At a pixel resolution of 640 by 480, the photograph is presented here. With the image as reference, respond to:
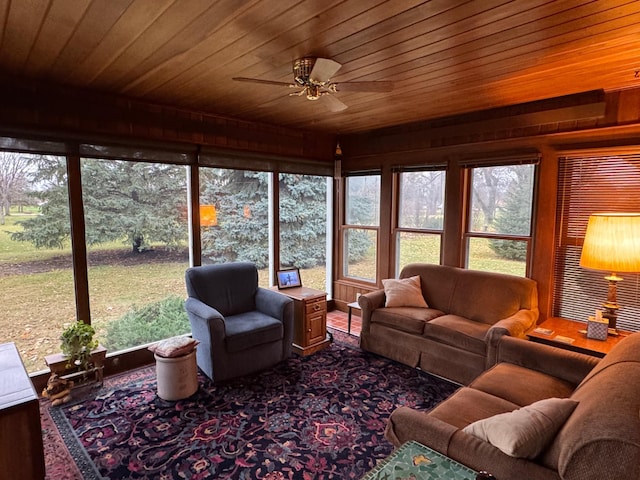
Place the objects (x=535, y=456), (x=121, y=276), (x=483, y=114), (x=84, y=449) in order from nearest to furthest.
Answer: (x=535, y=456), (x=84, y=449), (x=121, y=276), (x=483, y=114)

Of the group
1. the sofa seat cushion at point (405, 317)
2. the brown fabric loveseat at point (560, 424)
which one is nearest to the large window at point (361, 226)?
the sofa seat cushion at point (405, 317)

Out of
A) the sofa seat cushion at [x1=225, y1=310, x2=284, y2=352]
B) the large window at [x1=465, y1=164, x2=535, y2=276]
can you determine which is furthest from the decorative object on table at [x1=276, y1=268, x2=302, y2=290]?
the large window at [x1=465, y1=164, x2=535, y2=276]

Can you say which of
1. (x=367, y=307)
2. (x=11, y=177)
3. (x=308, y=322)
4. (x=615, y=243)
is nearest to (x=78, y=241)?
(x=11, y=177)

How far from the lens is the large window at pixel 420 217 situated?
4.43m

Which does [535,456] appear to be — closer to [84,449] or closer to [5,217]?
[84,449]

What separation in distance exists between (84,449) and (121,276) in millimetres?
1622

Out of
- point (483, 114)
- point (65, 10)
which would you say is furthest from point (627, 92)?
point (65, 10)

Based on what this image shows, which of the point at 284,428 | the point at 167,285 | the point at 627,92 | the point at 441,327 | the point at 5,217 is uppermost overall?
the point at 627,92

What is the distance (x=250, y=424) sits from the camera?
2676mm

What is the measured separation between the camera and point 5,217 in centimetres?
295

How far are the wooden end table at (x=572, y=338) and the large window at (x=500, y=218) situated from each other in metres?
0.68

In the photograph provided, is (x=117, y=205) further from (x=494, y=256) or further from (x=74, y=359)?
(x=494, y=256)

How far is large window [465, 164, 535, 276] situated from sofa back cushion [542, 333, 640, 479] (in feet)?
7.91

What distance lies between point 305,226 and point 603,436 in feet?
13.8
